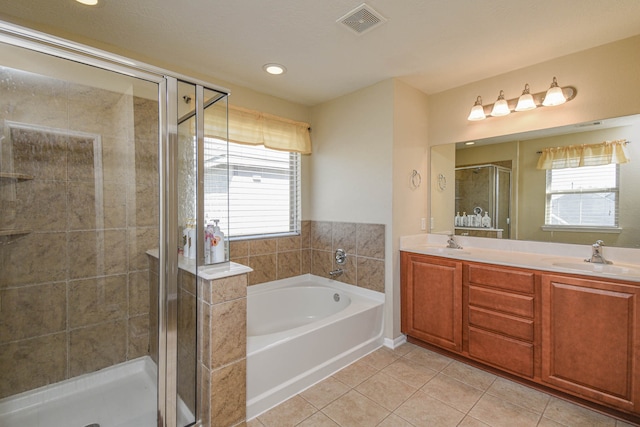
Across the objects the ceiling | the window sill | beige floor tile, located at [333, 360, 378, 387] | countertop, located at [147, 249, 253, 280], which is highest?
the ceiling

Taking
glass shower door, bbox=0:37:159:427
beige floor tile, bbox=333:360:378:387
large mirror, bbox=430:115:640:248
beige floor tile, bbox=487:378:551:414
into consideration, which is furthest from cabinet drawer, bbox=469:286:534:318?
glass shower door, bbox=0:37:159:427

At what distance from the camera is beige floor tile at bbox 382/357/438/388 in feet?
7.03

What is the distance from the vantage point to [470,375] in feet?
7.28

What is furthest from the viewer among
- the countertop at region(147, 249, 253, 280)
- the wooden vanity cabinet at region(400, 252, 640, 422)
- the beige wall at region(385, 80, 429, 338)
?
the beige wall at region(385, 80, 429, 338)

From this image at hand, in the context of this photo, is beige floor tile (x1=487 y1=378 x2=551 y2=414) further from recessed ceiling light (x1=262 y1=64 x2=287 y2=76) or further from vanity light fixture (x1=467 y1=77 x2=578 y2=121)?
recessed ceiling light (x1=262 y1=64 x2=287 y2=76)

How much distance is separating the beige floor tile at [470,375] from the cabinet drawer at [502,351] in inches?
4.3

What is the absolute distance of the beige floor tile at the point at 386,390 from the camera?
1917 millimetres

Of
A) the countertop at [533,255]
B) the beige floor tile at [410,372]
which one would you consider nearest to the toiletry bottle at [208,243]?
the beige floor tile at [410,372]

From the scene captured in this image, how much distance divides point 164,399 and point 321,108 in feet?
9.80

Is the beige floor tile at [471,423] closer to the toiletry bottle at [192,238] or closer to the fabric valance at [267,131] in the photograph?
the toiletry bottle at [192,238]

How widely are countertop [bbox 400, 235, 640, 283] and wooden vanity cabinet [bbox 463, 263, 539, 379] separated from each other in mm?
113

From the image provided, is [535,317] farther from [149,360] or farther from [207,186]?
[149,360]

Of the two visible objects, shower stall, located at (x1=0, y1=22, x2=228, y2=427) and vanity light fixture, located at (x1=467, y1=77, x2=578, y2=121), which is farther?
vanity light fixture, located at (x1=467, y1=77, x2=578, y2=121)

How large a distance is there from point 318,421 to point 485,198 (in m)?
2.37
